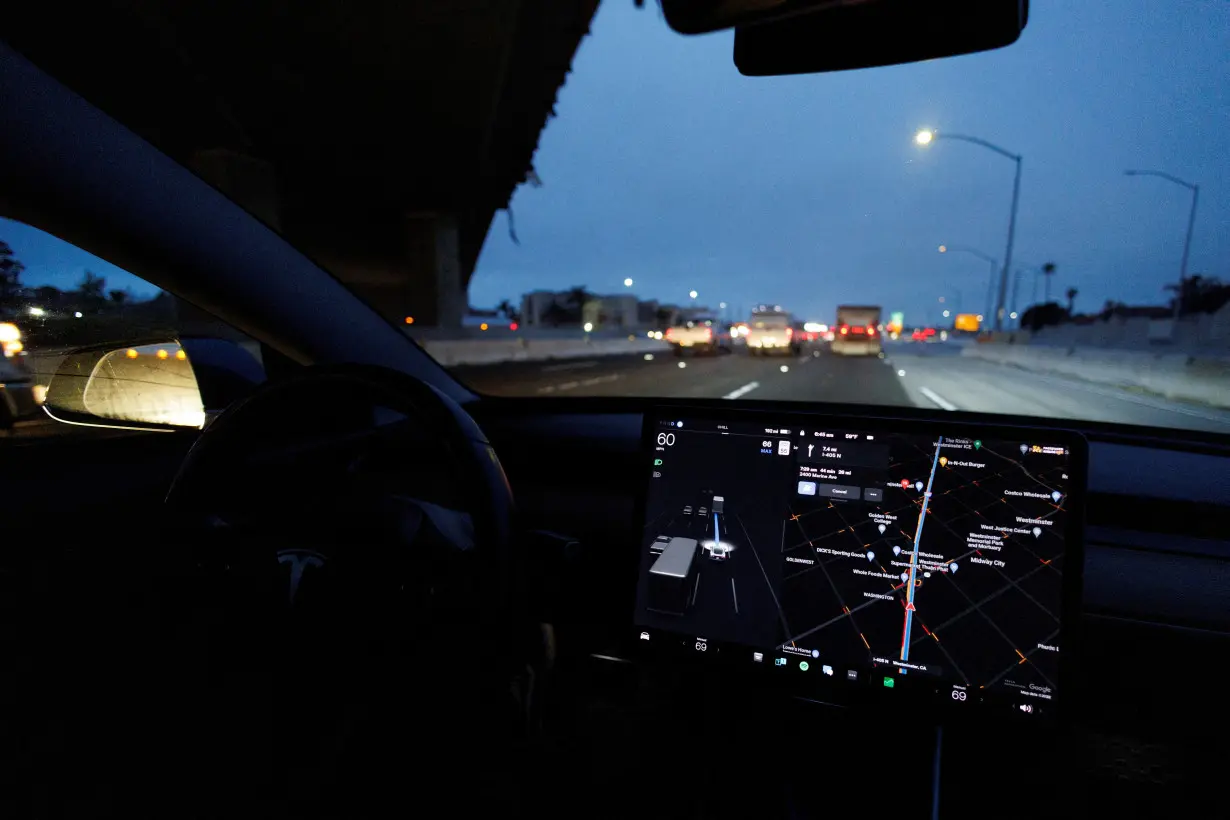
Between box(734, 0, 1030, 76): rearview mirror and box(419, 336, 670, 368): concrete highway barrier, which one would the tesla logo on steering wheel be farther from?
box(419, 336, 670, 368): concrete highway barrier

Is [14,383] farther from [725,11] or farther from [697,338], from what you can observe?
[697,338]

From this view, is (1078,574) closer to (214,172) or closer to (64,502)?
(64,502)

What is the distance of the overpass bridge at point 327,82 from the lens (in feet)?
31.4

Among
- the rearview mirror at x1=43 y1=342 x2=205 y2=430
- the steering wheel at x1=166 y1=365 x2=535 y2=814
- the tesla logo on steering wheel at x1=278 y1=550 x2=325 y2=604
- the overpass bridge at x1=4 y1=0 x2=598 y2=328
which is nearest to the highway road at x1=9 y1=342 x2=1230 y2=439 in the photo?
the rearview mirror at x1=43 y1=342 x2=205 y2=430

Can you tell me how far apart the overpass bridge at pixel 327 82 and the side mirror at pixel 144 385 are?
776 mm

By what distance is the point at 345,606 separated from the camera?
6.03 feet

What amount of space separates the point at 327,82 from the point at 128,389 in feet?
43.6

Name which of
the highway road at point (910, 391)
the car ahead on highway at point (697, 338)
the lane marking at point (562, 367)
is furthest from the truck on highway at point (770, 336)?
the highway road at point (910, 391)

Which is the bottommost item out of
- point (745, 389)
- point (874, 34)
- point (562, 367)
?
point (562, 367)

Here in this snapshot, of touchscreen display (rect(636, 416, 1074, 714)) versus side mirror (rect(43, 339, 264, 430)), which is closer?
touchscreen display (rect(636, 416, 1074, 714))

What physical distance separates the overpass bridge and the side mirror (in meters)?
0.78

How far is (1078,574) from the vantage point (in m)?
1.81

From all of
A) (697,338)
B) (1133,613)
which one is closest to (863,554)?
(1133,613)

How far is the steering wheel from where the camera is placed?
163cm
